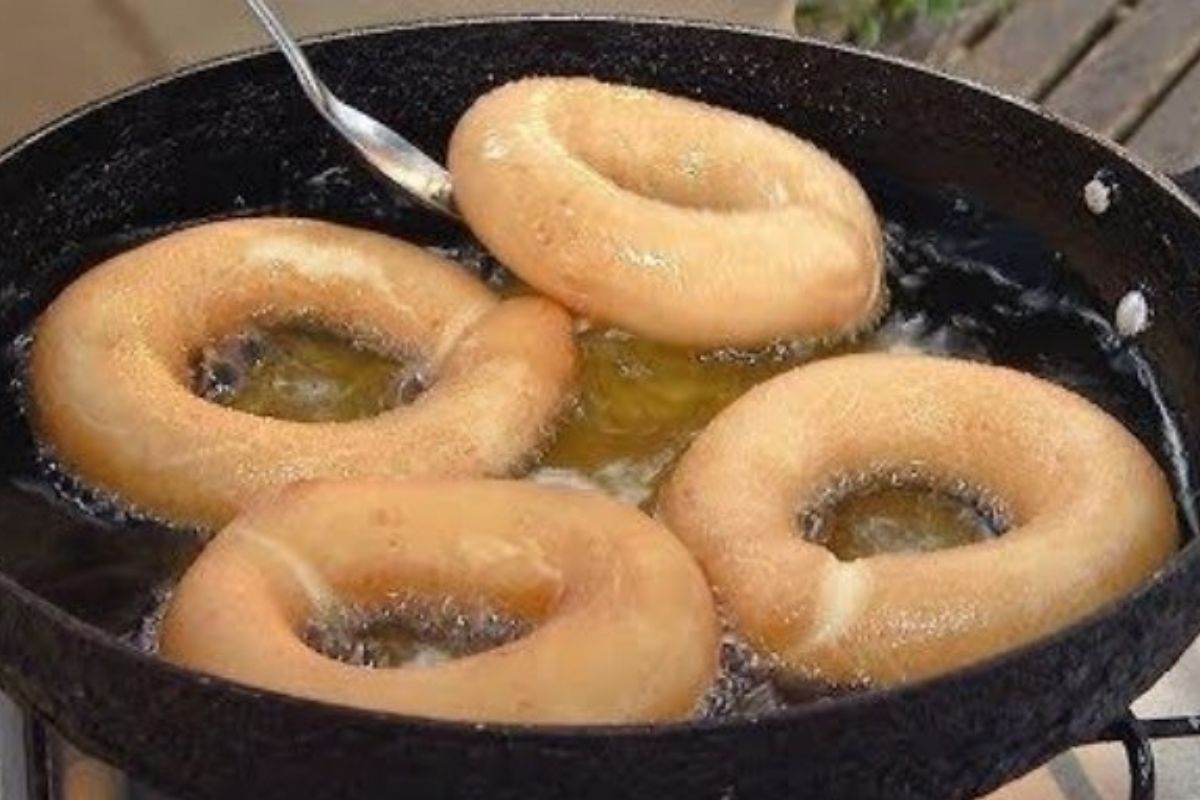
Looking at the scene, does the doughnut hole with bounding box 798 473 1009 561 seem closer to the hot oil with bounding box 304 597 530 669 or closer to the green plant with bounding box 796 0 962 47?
the hot oil with bounding box 304 597 530 669

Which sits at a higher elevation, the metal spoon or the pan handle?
the pan handle

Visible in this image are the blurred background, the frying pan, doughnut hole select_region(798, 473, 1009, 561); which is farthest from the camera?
the blurred background

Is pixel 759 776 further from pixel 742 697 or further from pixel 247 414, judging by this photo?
pixel 247 414

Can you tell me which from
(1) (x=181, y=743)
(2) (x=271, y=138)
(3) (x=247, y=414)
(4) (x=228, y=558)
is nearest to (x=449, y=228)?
(2) (x=271, y=138)

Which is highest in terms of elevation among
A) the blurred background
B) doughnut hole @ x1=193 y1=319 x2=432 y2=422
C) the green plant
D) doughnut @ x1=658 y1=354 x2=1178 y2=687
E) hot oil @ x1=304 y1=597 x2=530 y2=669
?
doughnut @ x1=658 y1=354 x2=1178 y2=687

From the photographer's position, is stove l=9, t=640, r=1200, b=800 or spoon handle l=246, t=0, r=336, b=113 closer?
stove l=9, t=640, r=1200, b=800

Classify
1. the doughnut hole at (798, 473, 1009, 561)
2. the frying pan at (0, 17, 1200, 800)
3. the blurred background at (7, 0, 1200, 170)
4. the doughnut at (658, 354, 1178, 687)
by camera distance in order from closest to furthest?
the frying pan at (0, 17, 1200, 800) < the doughnut at (658, 354, 1178, 687) < the doughnut hole at (798, 473, 1009, 561) < the blurred background at (7, 0, 1200, 170)

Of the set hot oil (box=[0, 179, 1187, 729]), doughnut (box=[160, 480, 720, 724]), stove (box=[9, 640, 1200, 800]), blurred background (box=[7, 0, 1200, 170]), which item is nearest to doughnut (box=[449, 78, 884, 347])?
hot oil (box=[0, 179, 1187, 729])
